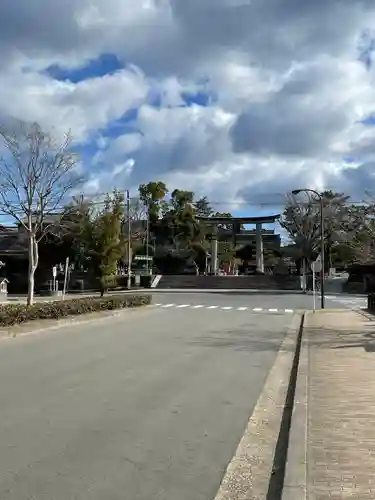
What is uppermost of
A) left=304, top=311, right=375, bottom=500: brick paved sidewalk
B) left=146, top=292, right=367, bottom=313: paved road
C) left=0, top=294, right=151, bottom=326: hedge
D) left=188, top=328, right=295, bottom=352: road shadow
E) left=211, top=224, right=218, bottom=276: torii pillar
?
left=211, top=224, right=218, bottom=276: torii pillar

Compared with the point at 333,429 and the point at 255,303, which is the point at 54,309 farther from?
the point at 255,303

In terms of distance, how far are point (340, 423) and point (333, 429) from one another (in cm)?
32

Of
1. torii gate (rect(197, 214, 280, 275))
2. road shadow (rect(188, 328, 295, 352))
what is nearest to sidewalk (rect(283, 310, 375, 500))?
road shadow (rect(188, 328, 295, 352))

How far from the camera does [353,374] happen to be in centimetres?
1094

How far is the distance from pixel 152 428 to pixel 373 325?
55.6ft

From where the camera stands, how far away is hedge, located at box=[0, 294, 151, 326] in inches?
758

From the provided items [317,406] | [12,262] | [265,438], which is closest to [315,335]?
[317,406]

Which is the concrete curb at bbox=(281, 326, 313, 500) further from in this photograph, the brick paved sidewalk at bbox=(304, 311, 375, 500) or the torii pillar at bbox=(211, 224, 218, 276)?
the torii pillar at bbox=(211, 224, 218, 276)

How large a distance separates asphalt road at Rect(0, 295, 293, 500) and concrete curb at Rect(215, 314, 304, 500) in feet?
0.39

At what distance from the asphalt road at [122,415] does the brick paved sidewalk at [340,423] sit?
864 mm

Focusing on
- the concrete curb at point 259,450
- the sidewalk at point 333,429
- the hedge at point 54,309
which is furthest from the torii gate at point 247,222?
the concrete curb at point 259,450

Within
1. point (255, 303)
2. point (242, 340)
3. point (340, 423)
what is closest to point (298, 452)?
point (340, 423)

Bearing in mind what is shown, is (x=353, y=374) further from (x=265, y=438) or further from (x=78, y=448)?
(x=78, y=448)

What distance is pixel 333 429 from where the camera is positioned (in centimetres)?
697
